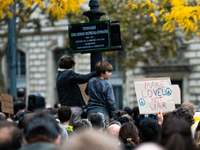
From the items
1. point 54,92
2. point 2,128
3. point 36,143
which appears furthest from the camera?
point 54,92

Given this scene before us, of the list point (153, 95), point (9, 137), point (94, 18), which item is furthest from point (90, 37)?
point (9, 137)

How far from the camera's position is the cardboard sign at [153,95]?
5.70 m

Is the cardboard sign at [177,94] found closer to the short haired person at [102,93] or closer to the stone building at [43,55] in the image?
the short haired person at [102,93]

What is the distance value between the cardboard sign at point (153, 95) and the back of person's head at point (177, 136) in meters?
2.90

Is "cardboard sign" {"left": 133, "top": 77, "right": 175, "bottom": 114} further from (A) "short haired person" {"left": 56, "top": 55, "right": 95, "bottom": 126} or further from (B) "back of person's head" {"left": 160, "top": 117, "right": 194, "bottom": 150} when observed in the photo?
(B) "back of person's head" {"left": 160, "top": 117, "right": 194, "bottom": 150}

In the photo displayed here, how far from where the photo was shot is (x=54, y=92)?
25328 millimetres

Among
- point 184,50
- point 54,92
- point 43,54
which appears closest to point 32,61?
point 43,54

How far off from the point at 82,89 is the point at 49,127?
4.57 m

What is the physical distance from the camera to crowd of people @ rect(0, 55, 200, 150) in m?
2.28

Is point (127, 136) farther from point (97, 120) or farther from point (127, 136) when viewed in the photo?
point (97, 120)

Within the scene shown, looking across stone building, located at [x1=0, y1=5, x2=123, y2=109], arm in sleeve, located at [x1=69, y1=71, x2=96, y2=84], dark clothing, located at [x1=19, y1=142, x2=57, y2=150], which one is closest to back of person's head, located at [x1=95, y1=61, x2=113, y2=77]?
arm in sleeve, located at [x1=69, y1=71, x2=96, y2=84]

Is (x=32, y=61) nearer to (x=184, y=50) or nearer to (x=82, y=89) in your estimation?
(x=184, y=50)

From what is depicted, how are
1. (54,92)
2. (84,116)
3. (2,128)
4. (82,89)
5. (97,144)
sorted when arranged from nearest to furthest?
(97,144) < (2,128) < (84,116) < (82,89) < (54,92)

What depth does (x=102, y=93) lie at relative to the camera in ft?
19.8
